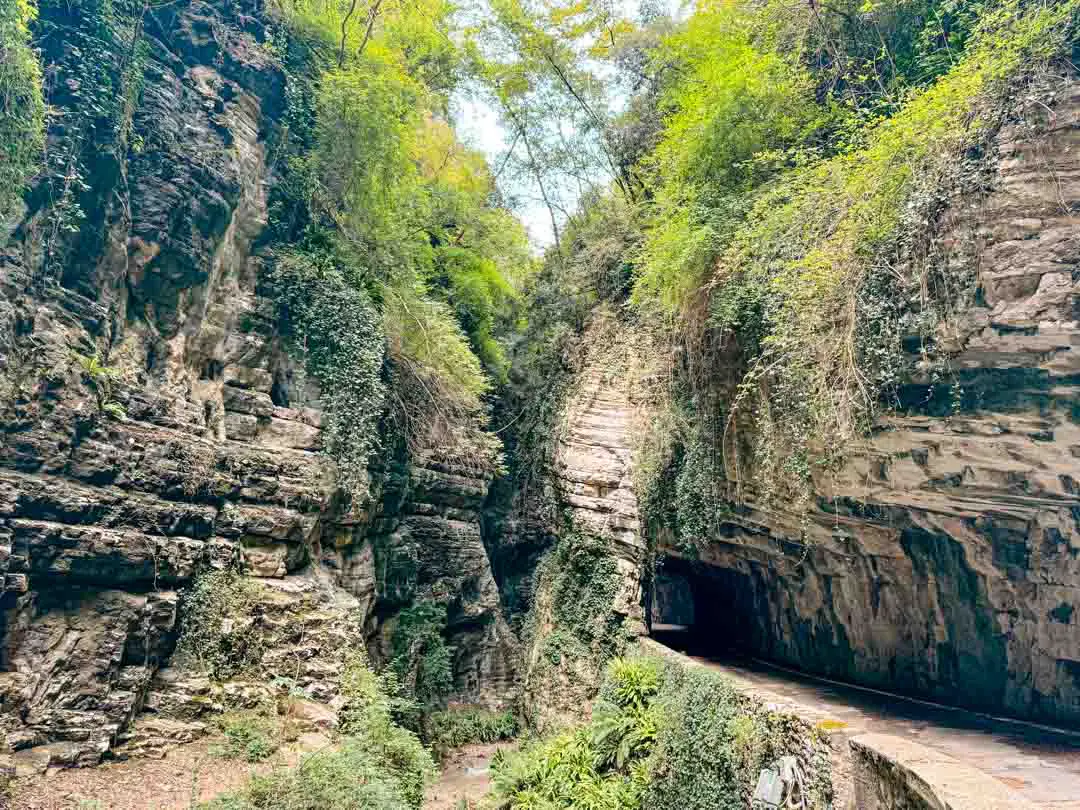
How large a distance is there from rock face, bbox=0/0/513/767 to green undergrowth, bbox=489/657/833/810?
3.82 meters

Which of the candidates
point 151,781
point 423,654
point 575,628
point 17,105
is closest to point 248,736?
point 151,781

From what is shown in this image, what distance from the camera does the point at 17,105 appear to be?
23.8ft

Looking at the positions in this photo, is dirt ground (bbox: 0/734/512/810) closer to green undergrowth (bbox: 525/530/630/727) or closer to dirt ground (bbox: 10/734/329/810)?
dirt ground (bbox: 10/734/329/810)

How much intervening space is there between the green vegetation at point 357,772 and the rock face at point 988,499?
21.3 ft

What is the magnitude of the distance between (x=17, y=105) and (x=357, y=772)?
30.1 ft

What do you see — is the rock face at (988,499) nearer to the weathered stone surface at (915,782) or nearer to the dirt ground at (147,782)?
the weathered stone surface at (915,782)

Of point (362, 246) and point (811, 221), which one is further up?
point (362, 246)

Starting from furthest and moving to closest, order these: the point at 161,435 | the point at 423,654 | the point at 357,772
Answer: the point at 423,654 → the point at 161,435 → the point at 357,772

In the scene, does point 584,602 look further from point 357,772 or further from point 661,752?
point 357,772

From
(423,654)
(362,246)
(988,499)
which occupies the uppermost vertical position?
(362,246)

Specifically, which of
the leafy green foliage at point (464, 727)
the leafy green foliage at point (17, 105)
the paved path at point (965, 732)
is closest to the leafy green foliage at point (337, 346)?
the leafy green foliage at point (17, 105)

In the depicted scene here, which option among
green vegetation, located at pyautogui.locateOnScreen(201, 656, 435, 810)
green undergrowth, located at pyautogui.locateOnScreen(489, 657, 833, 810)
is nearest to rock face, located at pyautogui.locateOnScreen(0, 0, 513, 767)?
green vegetation, located at pyautogui.locateOnScreen(201, 656, 435, 810)

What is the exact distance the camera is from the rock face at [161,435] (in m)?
6.80

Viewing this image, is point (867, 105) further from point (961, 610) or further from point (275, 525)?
point (275, 525)
